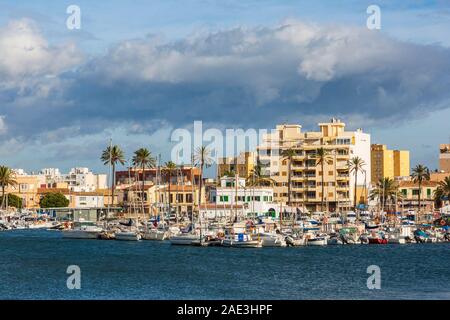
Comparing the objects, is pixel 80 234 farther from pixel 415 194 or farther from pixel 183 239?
pixel 415 194

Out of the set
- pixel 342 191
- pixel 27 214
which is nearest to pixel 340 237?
pixel 342 191

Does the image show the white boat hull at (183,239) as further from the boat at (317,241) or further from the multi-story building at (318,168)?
the multi-story building at (318,168)

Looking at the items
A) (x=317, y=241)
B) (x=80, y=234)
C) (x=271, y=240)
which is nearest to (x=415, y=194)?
(x=80, y=234)

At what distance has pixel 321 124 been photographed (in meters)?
186

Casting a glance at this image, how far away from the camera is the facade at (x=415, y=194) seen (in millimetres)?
189625

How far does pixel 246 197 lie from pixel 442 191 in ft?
124

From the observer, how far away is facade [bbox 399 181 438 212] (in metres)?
190

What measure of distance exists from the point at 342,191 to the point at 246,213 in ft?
97.6

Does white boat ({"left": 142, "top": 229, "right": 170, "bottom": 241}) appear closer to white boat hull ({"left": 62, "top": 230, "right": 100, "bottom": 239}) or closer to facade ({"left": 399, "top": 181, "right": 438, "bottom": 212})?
white boat hull ({"left": 62, "top": 230, "right": 100, "bottom": 239})

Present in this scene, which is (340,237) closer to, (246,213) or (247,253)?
(247,253)

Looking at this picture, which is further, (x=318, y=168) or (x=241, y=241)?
(x=318, y=168)

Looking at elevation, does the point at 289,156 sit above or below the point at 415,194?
above

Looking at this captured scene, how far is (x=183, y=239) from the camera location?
105312mm

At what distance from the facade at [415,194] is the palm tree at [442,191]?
19.9 ft
